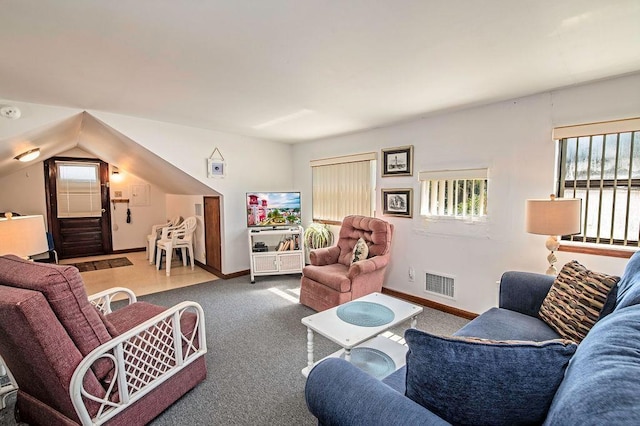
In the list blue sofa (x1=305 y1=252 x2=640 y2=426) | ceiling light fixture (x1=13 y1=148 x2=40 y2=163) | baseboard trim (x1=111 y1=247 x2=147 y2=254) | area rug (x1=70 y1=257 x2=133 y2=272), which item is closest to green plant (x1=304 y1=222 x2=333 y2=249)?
blue sofa (x1=305 y1=252 x2=640 y2=426)

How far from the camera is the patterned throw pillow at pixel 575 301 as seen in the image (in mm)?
1586

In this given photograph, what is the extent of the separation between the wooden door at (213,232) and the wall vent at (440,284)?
10.1 ft

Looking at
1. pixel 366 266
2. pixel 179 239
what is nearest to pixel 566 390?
pixel 366 266

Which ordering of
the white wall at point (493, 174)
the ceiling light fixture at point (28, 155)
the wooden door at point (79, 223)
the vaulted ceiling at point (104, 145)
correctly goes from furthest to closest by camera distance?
1. the wooden door at point (79, 223)
2. the ceiling light fixture at point (28, 155)
3. the vaulted ceiling at point (104, 145)
4. the white wall at point (493, 174)

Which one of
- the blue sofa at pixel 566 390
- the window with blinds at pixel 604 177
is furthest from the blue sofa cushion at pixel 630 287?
the window with blinds at pixel 604 177

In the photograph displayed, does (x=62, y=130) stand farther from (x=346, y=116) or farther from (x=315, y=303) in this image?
(x=315, y=303)

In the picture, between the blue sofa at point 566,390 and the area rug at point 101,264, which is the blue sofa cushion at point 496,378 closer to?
the blue sofa at point 566,390

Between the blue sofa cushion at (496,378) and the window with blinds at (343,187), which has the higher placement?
the window with blinds at (343,187)

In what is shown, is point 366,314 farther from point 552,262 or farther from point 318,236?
point 318,236

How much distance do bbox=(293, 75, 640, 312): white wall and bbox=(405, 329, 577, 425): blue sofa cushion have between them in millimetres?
2223

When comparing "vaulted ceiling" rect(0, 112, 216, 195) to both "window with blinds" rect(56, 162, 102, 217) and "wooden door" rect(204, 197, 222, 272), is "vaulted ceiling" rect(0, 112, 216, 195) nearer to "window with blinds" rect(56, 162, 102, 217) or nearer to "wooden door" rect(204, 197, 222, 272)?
"wooden door" rect(204, 197, 222, 272)

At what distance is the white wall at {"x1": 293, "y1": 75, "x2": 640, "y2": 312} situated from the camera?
2398 millimetres

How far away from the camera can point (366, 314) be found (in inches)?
89.0

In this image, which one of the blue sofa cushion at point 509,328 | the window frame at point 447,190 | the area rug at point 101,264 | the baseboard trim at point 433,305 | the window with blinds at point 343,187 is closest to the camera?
the blue sofa cushion at point 509,328
